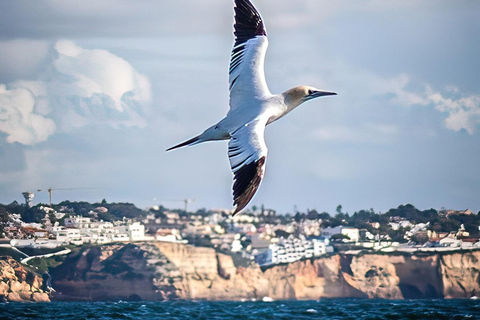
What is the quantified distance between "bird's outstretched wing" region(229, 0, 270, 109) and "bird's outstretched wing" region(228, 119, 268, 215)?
4.74 ft

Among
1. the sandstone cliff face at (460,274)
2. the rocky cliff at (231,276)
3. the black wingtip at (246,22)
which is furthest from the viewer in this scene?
the sandstone cliff face at (460,274)

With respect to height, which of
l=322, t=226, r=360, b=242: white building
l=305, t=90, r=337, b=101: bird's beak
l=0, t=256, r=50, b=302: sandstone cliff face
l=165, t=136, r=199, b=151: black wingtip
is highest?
l=322, t=226, r=360, b=242: white building

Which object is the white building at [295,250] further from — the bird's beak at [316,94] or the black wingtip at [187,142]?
the black wingtip at [187,142]

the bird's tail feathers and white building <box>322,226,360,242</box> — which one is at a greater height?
white building <box>322,226,360,242</box>

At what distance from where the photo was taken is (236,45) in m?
15.8

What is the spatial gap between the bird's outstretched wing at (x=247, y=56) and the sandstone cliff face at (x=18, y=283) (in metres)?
74.7

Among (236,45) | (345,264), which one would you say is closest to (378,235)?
(345,264)

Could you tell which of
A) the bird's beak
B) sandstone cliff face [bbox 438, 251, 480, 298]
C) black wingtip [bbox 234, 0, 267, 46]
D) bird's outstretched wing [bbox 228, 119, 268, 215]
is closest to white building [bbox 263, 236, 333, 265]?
sandstone cliff face [bbox 438, 251, 480, 298]

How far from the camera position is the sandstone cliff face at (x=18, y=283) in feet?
287

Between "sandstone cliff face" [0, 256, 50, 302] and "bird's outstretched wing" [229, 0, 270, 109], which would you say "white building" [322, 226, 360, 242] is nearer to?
"sandstone cliff face" [0, 256, 50, 302]

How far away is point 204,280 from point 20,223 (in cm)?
1818

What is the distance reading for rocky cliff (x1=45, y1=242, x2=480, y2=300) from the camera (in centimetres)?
9269

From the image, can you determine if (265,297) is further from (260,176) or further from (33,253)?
(260,176)

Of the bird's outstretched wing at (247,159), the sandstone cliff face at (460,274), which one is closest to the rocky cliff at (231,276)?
the sandstone cliff face at (460,274)
